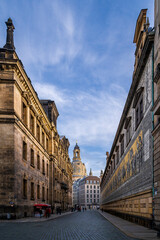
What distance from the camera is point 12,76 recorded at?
85.6ft

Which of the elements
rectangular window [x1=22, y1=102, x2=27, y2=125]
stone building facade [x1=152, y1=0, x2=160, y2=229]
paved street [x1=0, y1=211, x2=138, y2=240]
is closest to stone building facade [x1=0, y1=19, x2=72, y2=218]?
rectangular window [x1=22, y1=102, x2=27, y2=125]

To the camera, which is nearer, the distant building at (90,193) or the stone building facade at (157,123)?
the stone building facade at (157,123)

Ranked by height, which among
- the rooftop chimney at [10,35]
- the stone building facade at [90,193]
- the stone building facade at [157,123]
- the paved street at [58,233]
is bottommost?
the stone building facade at [90,193]

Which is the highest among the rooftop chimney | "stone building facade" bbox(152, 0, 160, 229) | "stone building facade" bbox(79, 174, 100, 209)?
the rooftop chimney

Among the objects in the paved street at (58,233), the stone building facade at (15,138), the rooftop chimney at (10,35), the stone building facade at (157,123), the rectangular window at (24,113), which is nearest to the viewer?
the paved street at (58,233)

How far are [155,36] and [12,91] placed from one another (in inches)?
591

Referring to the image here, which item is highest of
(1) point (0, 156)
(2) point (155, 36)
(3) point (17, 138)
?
(2) point (155, 36)

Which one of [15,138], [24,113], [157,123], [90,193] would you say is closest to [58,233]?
[157,123]

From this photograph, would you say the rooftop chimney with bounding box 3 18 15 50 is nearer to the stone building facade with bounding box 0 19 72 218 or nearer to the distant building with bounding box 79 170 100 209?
the stone building facade with bounding box 0 19 72 218

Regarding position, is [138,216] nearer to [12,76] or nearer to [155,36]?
[155,36]

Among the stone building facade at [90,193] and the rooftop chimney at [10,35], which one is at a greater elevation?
the rooftop chimney at [10,35]

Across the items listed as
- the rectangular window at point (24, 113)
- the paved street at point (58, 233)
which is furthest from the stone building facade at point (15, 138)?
the paved street at point (58, 233)

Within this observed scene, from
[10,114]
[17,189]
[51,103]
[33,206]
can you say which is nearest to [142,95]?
[10,114]

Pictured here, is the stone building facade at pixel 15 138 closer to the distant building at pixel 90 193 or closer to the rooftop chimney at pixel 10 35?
the rooftop chimney at pixel 10 35
